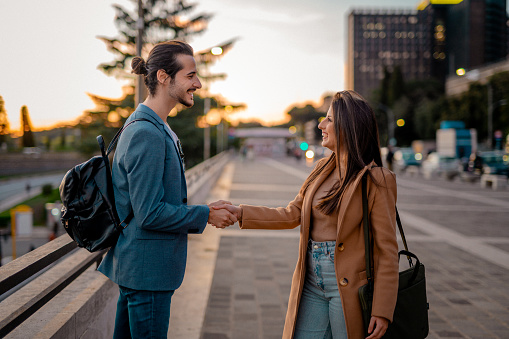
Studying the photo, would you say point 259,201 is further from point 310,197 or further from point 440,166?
point 440,166

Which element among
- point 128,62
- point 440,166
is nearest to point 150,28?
point 128,62

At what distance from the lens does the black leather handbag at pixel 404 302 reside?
2.20 m

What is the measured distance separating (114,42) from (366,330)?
34.2m

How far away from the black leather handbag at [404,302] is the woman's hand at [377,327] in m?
0.02

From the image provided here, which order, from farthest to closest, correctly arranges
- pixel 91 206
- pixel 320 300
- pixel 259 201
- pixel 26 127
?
pixel 259 201 < pixel 26 127 < pixel 320 300 < pixel 91 206

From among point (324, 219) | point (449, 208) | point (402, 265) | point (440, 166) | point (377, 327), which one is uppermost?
point (324, 219)

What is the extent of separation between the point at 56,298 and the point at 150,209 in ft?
4.90

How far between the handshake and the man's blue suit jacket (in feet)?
0.81

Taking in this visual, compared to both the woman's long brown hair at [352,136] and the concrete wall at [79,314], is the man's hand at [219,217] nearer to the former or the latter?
the woman's long brown hair at [352,136]

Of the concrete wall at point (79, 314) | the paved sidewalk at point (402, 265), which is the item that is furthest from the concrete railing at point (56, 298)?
the paved sidewalk at point (402, 265)

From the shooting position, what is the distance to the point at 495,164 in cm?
2528

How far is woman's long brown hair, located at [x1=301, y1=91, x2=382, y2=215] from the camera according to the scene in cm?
232

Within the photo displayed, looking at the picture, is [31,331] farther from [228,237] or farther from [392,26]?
[392,26]

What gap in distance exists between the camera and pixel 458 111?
62250 mm
